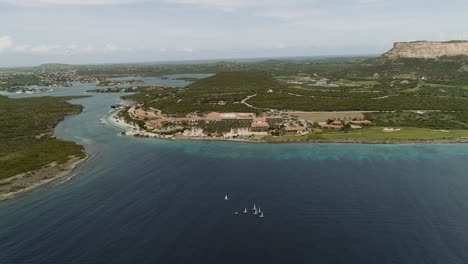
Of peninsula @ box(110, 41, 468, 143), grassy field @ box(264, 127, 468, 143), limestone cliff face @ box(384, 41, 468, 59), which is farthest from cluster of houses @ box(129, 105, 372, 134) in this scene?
limestone cliff face @ box(384, 41, 468, 59)

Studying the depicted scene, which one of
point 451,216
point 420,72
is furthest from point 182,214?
point 420,72

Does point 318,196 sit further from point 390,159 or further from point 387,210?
point 390,159

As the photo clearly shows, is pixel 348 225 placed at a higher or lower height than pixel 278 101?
lower

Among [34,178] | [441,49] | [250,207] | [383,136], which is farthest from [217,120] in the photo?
[441,49]

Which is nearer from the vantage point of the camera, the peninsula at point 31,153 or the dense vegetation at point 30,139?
the peninsula at point 31,153

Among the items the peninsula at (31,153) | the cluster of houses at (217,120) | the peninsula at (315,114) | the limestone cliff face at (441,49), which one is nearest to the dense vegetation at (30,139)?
the peninsula at (31,153)

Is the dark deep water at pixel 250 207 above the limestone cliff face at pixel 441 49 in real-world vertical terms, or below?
below

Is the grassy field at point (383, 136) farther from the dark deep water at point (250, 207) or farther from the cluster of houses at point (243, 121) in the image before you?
the dark deep water at point (250, 207)
